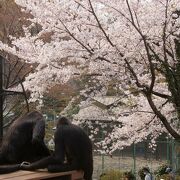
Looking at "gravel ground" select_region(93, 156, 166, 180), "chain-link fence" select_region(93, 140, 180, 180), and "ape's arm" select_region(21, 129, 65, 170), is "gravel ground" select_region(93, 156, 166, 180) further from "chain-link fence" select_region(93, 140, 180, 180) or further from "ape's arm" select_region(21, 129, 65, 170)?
"ape's arm" select_region(21, 129, 65, 170)

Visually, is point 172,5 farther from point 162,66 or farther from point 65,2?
point 65,2

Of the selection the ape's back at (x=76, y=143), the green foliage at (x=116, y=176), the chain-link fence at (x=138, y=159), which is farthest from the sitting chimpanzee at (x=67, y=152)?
the chain-link fence at (x=138, y=159)

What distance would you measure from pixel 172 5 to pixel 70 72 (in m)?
1.89

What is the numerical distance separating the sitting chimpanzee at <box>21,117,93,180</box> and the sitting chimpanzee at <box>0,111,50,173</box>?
206 mm

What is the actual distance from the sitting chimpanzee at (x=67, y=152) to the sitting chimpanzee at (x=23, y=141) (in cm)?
21

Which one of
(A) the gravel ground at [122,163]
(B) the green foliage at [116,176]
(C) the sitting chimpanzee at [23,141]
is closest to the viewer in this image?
(C) the sitting chimpanzee at [23,141]

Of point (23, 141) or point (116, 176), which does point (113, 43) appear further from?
point (116, 176)

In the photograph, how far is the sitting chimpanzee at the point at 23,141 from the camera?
445 cm

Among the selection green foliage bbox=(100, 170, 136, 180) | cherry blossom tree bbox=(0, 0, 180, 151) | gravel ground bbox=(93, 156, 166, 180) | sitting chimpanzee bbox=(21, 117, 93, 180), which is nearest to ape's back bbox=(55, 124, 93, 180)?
sitting chimpanzee bbox=(21, 117, 93, 180)

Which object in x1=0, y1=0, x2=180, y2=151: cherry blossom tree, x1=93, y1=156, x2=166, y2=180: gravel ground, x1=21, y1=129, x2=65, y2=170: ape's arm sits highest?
x1=0, y1=0, x2=180, y2=151: cherry blossom tree

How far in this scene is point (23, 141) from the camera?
4488 millimetres

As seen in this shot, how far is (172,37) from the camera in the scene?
661cm

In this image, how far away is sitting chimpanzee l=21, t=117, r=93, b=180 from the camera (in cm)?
429

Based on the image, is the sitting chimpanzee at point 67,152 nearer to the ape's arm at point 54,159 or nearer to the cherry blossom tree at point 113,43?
the ape's arm at point 54,159
